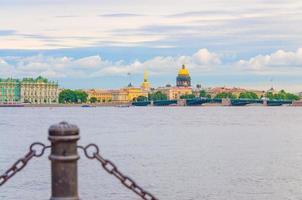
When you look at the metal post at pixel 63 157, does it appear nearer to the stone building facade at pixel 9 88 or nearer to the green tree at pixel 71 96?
the stone building facade at pixel 9 88

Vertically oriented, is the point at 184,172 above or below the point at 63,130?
below

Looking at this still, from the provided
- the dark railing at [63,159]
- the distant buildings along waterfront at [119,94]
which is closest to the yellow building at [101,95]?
the distant buildings along waterfront at [119,94]

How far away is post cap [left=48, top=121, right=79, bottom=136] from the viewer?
2797 millimetres

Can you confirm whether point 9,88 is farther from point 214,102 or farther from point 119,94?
point 214,102

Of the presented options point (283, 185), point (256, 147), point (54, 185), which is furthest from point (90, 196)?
point (256, 147)

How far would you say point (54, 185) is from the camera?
282cm

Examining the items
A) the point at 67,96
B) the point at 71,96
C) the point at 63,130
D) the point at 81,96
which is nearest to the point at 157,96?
the point at 81,96

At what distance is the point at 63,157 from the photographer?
2789 millimetres

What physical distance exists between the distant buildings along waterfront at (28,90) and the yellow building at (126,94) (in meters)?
20.0

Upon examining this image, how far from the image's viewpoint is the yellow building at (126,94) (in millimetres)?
161500

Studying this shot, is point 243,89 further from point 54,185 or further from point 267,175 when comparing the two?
point 54,185

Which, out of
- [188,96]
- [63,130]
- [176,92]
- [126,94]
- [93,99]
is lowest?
[63,130]

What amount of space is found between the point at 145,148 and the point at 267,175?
38.9ft

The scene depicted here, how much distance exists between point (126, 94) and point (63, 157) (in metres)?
159
